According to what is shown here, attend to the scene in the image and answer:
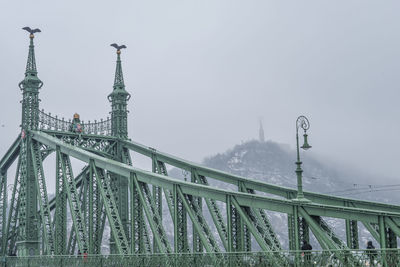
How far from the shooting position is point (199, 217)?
30.4 m

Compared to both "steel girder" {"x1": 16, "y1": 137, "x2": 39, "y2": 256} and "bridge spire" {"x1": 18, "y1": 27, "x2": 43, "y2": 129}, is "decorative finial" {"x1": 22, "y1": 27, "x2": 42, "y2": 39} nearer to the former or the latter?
"bridge spire" {"x1": 18, "y1": 27, "x2": 43, "y2": 129}

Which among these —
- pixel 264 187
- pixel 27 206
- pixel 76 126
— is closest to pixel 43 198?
pixel 27 206

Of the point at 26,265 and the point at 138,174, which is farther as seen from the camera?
the point at 26,265

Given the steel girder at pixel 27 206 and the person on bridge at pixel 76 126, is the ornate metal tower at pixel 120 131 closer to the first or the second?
the person on bridge at pixel 76 126

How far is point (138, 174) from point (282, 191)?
30.6 feet

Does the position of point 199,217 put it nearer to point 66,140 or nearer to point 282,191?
point 282,191

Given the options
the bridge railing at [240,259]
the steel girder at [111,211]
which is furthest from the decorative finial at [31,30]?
the bridge railing at [240,259]

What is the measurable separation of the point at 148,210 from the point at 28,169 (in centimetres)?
1940

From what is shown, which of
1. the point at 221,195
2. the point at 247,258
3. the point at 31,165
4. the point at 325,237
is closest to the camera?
the point at 325,237

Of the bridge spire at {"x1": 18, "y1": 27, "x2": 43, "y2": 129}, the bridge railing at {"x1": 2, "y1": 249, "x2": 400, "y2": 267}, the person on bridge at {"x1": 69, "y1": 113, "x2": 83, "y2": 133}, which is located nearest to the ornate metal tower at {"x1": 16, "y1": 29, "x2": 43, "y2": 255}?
the bridge spire at {"x1": 18, "y1": 27, "x2": 43, "y2": 129}

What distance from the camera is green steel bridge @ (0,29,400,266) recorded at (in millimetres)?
24625

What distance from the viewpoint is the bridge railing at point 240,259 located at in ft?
70.5

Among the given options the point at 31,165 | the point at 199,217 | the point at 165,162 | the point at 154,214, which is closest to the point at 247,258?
the point at 199,217

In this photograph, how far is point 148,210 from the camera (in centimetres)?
3259
